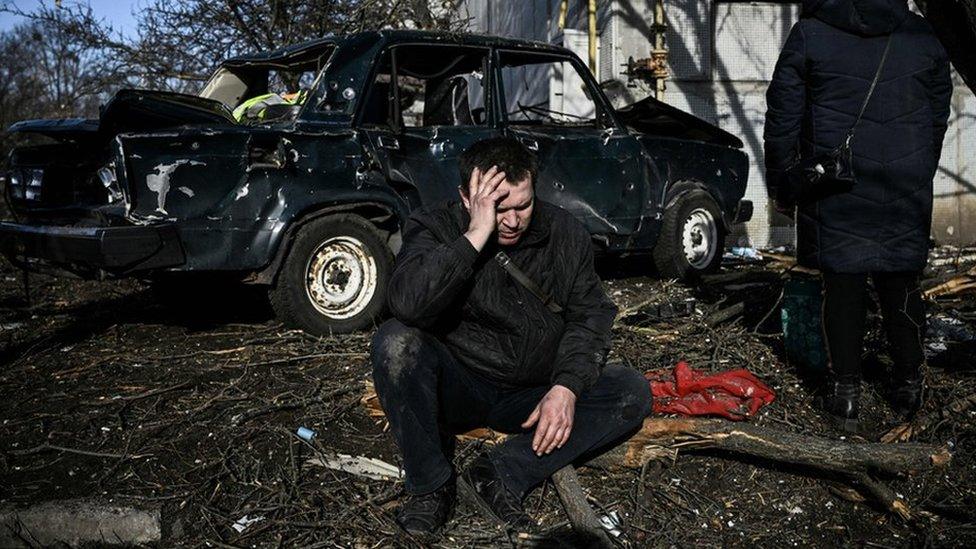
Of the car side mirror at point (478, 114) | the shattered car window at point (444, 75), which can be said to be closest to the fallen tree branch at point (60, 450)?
the shattered car window at point (444, 75)

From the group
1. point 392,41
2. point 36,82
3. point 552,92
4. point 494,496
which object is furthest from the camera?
point 36,82

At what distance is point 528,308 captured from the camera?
295 centimetres

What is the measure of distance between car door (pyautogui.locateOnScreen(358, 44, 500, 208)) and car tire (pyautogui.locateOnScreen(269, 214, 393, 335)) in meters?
0.39

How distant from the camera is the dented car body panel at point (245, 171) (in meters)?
4.28

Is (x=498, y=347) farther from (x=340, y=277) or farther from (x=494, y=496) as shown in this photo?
(x=340, y=277)

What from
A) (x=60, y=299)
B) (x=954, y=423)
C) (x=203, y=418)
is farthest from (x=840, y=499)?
(x=60, y=299)

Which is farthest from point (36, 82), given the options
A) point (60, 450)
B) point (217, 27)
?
point (60, 450)

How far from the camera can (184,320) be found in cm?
573

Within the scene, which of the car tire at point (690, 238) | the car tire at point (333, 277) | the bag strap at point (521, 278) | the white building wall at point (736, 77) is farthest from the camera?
the white building wall at point (736, 77)

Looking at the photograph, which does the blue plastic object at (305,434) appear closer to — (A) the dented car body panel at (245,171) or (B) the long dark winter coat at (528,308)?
(B) the long dark winter coat at (528,308)

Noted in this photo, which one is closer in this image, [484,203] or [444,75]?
[484,203]

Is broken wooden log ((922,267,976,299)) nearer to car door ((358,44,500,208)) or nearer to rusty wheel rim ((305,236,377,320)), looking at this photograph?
car door ((358,44,500,208))

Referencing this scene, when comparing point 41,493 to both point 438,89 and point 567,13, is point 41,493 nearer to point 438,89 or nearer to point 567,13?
point 438,89

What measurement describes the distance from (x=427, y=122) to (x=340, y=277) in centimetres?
134
